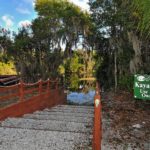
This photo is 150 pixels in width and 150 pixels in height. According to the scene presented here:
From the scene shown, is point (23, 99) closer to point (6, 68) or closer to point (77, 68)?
point (6, 68)

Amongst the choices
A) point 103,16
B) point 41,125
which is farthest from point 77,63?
point 41,125

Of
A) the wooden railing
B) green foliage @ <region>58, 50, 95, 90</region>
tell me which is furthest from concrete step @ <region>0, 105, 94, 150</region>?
green foliage @ <region>58, 50, 95, 90</region>

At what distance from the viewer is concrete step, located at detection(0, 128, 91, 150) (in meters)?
4.43

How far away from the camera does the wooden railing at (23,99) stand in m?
7.33

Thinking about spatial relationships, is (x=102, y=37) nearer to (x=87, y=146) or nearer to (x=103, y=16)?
(x=103, y=16)

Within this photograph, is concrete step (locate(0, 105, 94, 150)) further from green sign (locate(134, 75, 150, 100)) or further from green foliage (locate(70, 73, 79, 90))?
green foliage (locate(70, 73, 79, 90))

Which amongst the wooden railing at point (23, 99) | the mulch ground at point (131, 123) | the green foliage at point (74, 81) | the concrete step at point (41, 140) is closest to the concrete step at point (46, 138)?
the concrete step at point (41, 140)

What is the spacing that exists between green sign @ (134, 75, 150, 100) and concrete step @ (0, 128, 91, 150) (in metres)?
1.14

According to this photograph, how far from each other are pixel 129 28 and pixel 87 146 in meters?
8.08

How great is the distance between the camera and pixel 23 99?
8.58 metres

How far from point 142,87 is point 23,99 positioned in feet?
13.8

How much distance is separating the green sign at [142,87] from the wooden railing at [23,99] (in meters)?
2.99

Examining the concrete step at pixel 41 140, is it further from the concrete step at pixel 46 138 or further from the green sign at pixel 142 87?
the green sign at pixel 142 87

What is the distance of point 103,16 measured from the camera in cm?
1483
